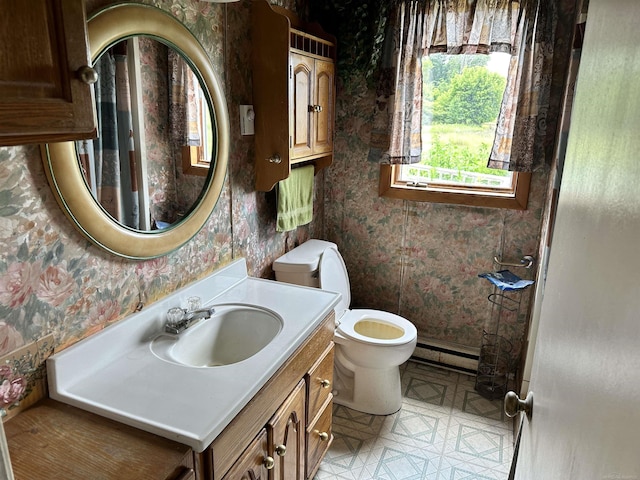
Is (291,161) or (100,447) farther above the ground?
(291,161)

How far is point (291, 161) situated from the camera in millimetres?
1984

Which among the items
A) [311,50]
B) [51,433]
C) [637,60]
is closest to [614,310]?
[637,60]

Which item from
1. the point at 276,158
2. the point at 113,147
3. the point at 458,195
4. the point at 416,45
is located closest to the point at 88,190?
the point at 113,147

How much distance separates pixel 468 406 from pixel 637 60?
2.29 metres

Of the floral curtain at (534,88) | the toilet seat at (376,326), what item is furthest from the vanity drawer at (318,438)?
the floral curtain at (534,88)

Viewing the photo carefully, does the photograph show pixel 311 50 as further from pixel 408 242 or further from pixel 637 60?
pixel 637 60

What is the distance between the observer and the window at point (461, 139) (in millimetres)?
2416

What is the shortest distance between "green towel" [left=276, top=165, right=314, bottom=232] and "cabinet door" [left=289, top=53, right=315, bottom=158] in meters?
0.15

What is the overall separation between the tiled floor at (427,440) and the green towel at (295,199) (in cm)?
104

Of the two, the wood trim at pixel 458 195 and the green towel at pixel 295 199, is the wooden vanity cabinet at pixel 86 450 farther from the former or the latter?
the wood trim at pixel 458 195

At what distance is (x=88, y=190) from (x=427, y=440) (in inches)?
73.5

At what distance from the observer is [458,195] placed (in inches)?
101

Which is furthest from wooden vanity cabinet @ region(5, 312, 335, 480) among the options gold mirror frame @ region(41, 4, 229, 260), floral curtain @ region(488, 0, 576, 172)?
floral curtain @ region(488, 0, 576, 172)

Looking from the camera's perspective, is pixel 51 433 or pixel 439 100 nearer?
pixel 51 433
